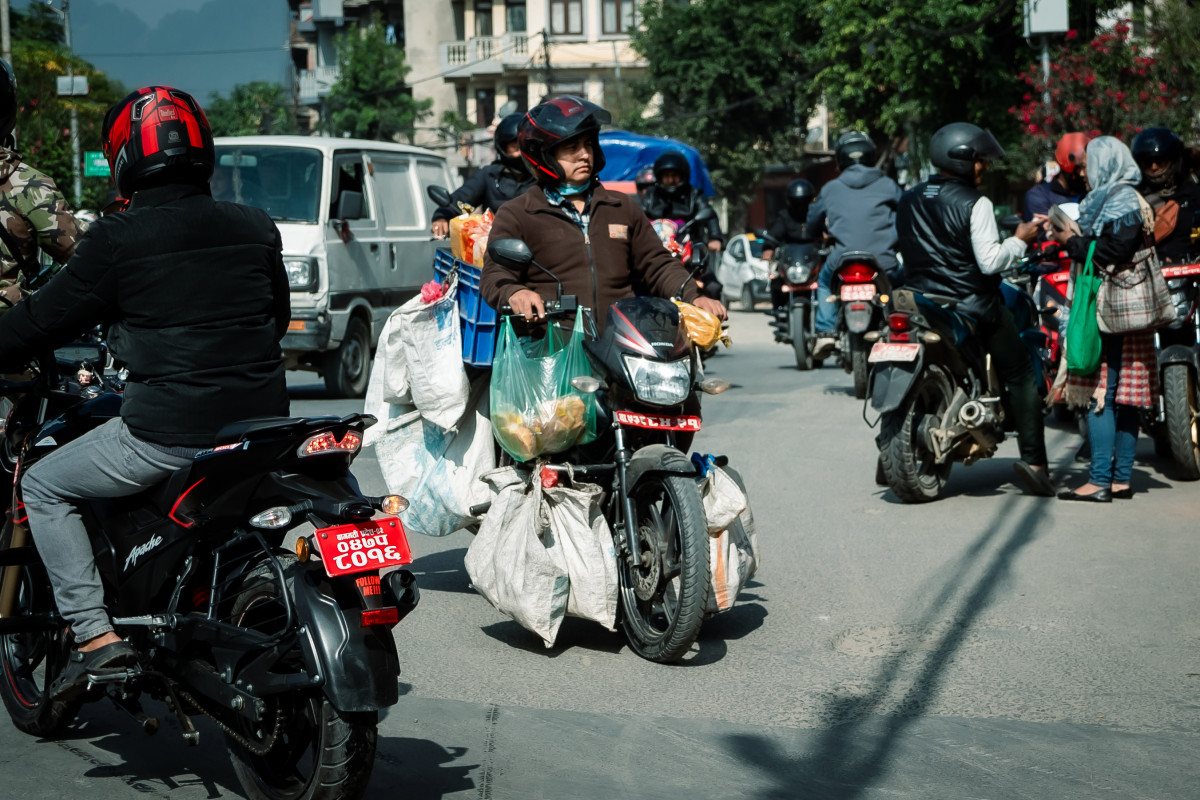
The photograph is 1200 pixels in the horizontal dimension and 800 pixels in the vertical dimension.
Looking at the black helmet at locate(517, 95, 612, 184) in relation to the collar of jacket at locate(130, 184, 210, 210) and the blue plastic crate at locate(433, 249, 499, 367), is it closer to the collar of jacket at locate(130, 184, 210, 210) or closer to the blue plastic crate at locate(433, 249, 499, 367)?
the blue plastic crate at locate(433, 249, 499, 367)

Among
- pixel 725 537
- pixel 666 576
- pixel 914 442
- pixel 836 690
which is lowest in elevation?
pixel 836 690

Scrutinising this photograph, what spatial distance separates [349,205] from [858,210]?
175 inches

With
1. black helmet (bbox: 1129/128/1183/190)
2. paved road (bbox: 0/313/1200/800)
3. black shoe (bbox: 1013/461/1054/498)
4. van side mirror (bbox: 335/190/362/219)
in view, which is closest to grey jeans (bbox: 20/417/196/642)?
paved road (bbox: 0/313/1200/800)

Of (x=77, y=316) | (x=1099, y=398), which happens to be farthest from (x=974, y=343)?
(x=77, y=316)

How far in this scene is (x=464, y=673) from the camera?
511cm

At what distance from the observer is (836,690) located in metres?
4.88

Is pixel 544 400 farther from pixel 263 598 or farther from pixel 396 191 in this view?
pixel 396 191

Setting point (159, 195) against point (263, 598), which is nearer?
point (263, 598)

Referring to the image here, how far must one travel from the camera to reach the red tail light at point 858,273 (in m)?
12.1

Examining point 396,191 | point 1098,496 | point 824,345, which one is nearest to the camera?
point 1098,496

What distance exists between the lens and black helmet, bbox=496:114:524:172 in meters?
9.28

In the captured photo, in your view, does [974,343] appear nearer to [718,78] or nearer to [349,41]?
[718,78]

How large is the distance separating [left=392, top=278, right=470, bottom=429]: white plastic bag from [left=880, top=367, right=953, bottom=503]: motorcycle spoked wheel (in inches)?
115

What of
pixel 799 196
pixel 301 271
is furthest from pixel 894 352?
pixel 799 196
